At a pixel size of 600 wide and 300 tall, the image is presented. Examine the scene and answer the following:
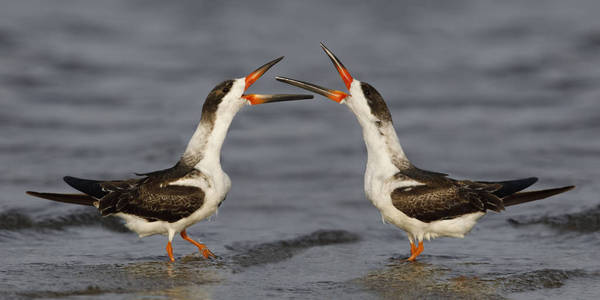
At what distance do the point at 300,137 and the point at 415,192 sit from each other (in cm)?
577

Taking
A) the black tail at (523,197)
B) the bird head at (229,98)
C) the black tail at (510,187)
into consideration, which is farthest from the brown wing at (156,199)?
the black tail at (523,197)

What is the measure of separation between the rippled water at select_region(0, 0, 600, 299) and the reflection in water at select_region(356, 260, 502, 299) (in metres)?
0.03

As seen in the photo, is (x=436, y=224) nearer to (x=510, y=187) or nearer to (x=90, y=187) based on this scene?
(x=510, y=187)

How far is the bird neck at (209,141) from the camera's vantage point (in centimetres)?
786

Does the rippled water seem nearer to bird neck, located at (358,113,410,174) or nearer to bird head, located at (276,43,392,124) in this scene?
bird neck, located at (358,113,410,174)

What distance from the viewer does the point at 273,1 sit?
20469 mm

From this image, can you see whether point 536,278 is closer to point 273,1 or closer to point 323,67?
point 323,67

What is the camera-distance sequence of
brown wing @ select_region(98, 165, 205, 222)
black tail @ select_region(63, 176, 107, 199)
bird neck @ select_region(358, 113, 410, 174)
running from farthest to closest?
bird neck @ select_region(358, 113, 410, 174) < black tail @ select_region(63, 176, 107, 199) < brown wing @ select_region(98, 165, 205, 222)

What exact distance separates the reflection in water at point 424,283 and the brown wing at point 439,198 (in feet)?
1.61

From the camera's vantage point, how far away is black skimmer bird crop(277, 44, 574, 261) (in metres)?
7.42

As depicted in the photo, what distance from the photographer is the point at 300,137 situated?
42.8 feet

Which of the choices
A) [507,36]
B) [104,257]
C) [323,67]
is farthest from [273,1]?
[104,257]

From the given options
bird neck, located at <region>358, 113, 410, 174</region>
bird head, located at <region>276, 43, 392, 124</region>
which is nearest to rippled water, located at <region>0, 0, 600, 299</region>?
bird neck, located at <region>358, 113, 410, 174</region>

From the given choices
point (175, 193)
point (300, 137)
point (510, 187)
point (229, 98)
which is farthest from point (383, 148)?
point (300, 137)
